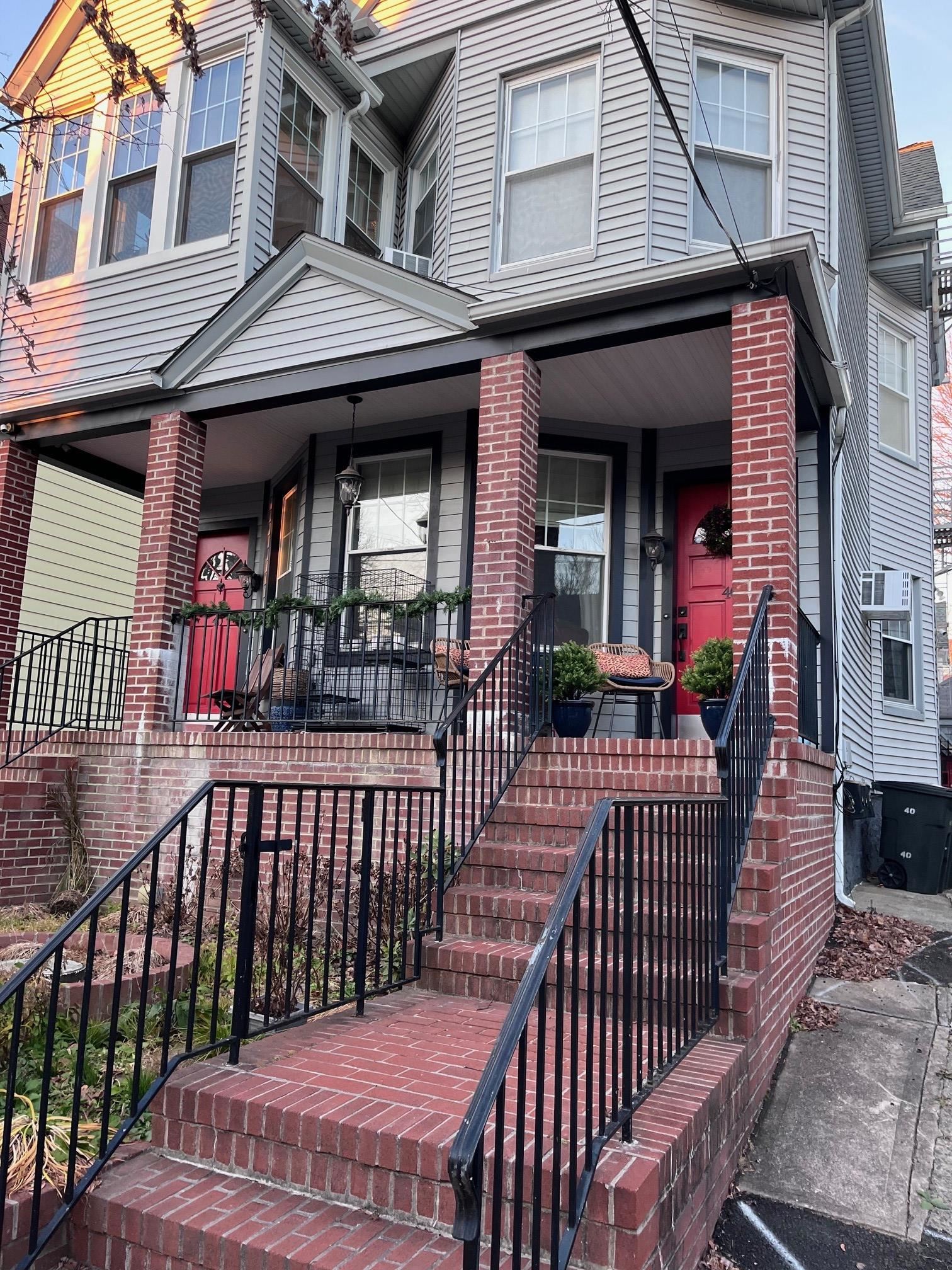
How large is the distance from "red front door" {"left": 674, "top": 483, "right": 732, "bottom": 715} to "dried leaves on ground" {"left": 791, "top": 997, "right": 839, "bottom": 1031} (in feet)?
10.2

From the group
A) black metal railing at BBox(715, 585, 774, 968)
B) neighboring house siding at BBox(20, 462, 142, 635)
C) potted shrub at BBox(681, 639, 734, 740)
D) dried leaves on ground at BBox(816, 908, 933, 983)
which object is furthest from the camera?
neighboring house siding at BBox(20, 462, 142, 635)

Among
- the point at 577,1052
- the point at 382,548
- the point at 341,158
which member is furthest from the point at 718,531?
the point at 577,1052

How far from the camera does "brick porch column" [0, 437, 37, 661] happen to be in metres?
8.63

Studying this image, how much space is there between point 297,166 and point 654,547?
5238 millimetres

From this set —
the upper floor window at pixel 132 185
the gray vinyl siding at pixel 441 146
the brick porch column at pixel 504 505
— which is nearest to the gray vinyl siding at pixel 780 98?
the gray vinyl siding at pixel 441 146

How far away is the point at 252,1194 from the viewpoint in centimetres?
281

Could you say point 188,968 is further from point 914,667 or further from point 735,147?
point 914,667

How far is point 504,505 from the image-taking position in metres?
6.39

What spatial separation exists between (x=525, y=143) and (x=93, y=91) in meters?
4.67

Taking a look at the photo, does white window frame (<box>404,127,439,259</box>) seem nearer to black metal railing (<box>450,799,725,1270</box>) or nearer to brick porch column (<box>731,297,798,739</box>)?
brick porch column (<box>731,297,798,739</box>)

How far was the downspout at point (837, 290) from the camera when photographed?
7520 mm

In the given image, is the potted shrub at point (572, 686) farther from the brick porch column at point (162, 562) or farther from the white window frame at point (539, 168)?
the white window frame at point (539, 168)

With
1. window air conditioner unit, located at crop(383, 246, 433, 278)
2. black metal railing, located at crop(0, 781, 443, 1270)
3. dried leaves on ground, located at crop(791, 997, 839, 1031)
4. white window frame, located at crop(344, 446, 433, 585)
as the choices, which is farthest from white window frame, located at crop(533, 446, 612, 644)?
dried leaves on ground, located at crop(791, 997, 839, 1031)

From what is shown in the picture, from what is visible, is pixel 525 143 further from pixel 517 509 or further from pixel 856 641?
pixel 856 641
